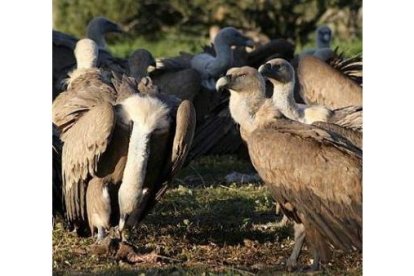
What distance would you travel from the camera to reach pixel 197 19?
74.8 ft

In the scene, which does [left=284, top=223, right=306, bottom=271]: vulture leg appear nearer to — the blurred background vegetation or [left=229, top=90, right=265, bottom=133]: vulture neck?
[left=229, top=90, right=265, bottom=133]: vulture neck

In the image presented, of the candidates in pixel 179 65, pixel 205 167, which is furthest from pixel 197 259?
pixel 179 65

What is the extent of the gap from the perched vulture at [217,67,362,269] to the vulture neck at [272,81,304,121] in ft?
4.75

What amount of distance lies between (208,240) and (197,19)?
51.8 feet

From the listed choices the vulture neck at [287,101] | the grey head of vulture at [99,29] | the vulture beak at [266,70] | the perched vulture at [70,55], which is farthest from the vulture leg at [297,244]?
the grey head of vulture at [99,29]

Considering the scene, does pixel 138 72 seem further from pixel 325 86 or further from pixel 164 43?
pixel 164 43

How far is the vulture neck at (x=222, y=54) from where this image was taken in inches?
468

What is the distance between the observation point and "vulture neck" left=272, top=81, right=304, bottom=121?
26.5 ft

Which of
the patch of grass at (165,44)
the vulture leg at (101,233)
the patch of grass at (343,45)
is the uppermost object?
the patch of grass at (165,44)

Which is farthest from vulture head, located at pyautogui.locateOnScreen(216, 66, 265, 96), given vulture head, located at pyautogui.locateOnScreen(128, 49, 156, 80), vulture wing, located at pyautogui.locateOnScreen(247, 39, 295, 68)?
vulture wing, located at pyautogui.locateOnScreen(247, 39, 295, 68)

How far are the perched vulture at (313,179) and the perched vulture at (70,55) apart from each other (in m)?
3.88

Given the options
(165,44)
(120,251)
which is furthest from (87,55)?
(165,44)

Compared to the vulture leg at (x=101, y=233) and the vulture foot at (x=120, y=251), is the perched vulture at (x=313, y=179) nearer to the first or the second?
the vulture foot at (x=120, y=251)

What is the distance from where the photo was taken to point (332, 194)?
6.10 meters
